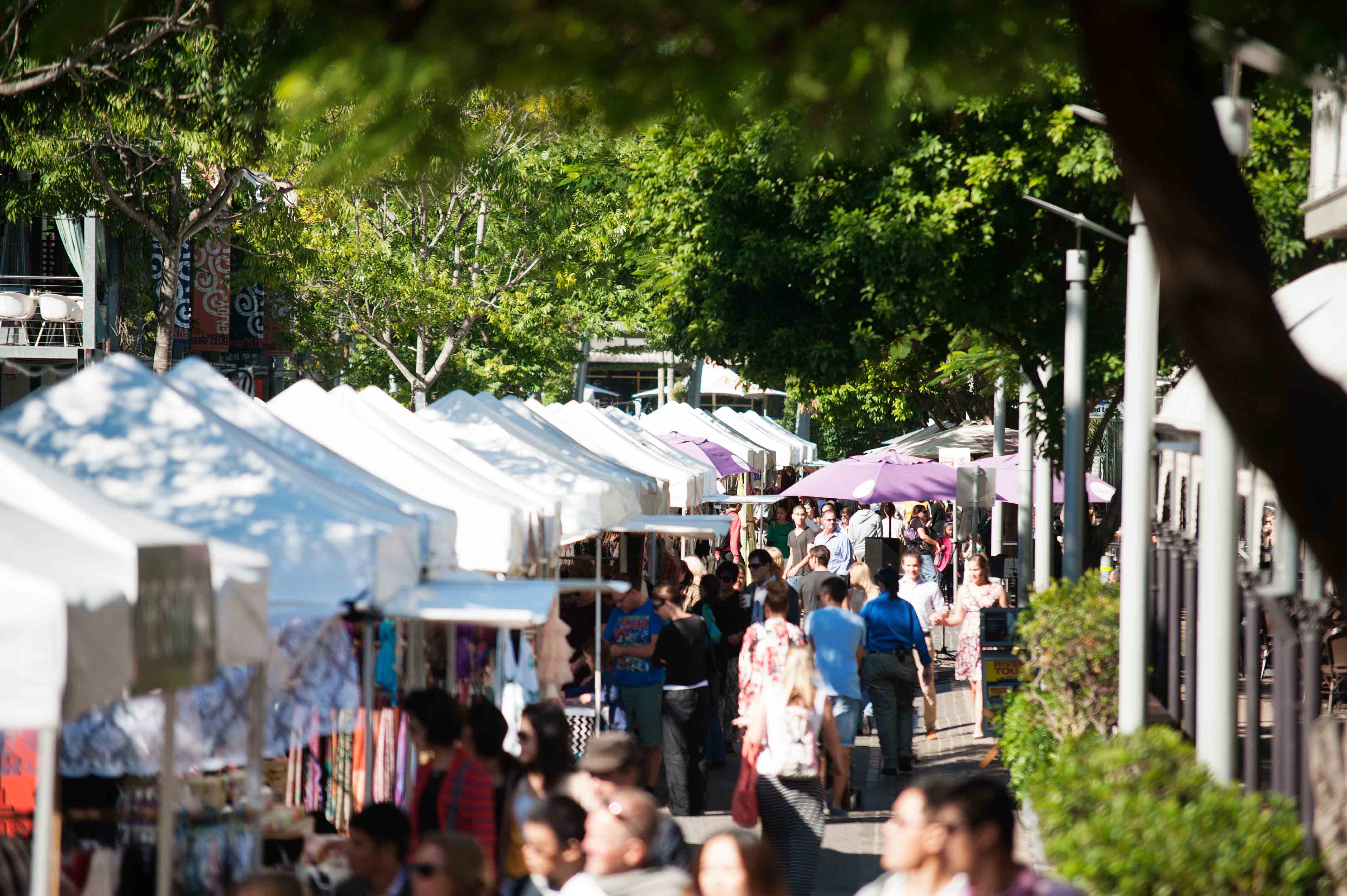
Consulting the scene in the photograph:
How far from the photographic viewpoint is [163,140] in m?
19.3

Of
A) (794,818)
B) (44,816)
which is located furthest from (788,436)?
(44,816)

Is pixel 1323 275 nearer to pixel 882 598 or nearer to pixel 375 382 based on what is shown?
pixel 882 598

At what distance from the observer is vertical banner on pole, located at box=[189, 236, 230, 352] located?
35969mm

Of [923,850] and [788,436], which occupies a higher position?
[788,436]

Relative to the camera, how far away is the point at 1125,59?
10.2 ft

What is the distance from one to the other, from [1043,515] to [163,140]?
1129 cm

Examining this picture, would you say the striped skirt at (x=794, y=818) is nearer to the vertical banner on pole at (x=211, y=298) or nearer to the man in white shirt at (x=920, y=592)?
the man in white shirt at (x=920, y=592)

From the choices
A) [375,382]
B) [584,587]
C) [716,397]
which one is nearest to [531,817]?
[584,587]

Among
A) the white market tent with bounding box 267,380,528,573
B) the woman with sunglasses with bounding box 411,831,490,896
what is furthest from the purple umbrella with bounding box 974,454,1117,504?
the woman with sunglasses with bounding box 411,831,490,896

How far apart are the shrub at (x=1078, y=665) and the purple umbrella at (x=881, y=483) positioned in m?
11.5

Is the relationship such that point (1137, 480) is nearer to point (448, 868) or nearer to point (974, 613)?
point (448, 868)

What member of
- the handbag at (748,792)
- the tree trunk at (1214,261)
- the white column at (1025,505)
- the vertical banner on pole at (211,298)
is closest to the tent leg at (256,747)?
the handbag at (748,792)

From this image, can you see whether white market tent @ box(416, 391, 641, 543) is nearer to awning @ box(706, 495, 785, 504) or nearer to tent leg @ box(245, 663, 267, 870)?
tent leg @ box(245, 663, 267, 870)

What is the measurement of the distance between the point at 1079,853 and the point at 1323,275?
5.44m
